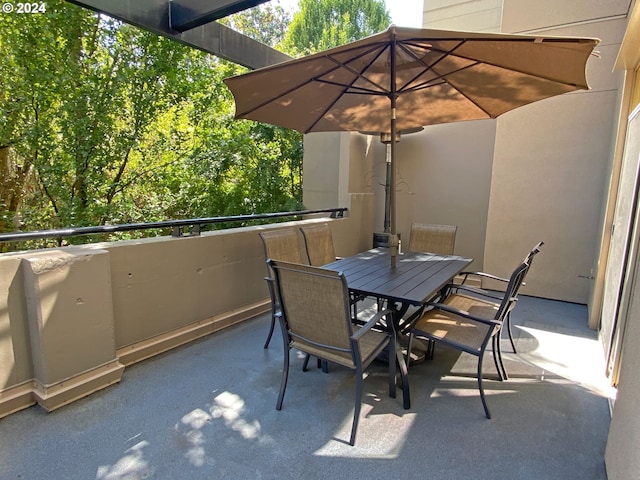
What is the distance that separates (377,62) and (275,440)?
106 inches

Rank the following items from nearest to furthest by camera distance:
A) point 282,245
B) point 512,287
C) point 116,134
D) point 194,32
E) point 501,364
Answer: point 512,287
point 501,364
point 282,245
point 194,32
point 116,134

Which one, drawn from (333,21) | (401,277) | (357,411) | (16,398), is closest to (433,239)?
(401,277)

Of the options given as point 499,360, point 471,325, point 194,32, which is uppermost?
point 194,32

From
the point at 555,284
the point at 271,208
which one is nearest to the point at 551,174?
the point at 555,284

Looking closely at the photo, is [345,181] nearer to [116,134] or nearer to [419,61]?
[419,61]

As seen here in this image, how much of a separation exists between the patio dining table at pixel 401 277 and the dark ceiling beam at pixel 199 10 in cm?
241

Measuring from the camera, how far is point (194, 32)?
12.1 ft

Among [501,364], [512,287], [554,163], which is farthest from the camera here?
[554,163]

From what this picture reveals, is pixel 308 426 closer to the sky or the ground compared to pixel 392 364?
closer to the ground

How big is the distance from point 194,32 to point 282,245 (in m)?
2.49

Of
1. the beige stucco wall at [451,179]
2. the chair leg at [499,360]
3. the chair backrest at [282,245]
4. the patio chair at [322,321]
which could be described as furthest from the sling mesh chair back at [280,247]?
the beige stucco wall at [451,179]

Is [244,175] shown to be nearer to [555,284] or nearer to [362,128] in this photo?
[362,128]

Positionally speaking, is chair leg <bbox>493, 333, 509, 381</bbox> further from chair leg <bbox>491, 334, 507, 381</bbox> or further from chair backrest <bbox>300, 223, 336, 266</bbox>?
chair backrest <bbox>300, 223, 336, 266</bbox>
